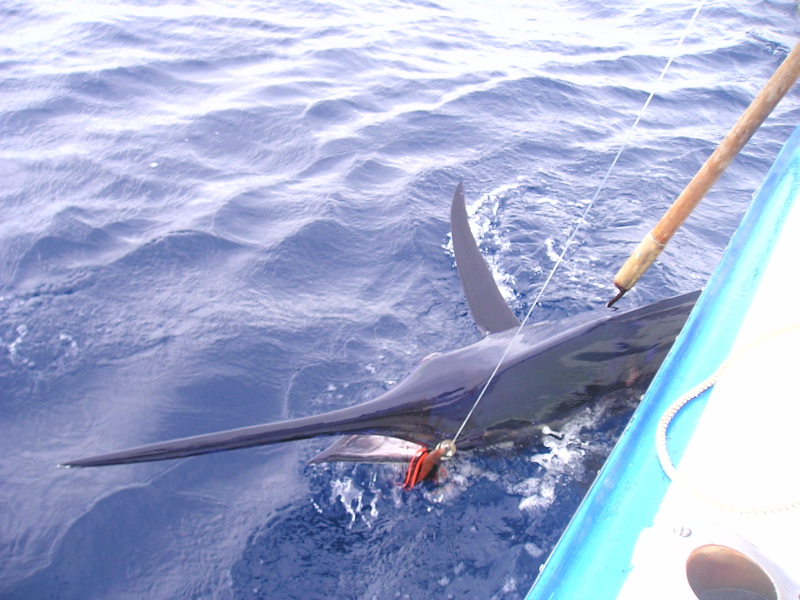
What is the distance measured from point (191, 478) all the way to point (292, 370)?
1.08 metres

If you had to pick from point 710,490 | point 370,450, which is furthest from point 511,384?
point 710,490

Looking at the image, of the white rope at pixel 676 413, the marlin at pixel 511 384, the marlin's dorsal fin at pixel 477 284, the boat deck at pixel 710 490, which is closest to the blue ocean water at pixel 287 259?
the marlin at pixel 511 384

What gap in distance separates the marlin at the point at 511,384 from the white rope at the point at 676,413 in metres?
1.05

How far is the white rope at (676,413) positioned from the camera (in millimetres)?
1957

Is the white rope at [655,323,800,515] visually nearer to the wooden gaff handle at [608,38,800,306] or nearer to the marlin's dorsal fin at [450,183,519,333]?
the wooden gaff handle at [608,38,800,306]

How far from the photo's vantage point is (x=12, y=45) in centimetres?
1062

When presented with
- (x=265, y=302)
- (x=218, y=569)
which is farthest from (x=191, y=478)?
(x=265, y=302)

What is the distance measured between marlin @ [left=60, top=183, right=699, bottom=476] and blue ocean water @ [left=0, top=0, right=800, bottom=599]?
9.9 inches

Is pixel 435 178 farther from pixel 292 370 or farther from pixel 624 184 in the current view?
pixel 292 370

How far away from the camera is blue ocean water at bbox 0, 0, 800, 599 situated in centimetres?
340

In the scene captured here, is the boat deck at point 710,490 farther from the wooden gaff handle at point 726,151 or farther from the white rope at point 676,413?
the wooden gaff handle at point 726,151

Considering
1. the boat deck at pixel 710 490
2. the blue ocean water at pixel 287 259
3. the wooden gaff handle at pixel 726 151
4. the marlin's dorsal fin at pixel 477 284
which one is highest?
the wooden gaff handle at pixel 726 151

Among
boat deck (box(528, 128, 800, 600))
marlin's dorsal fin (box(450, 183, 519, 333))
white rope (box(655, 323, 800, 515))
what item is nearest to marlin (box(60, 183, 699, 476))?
marlin's dorsal fin (box(450, 183, 519, 333))

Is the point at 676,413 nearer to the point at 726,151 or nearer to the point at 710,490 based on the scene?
the point at 710,490
